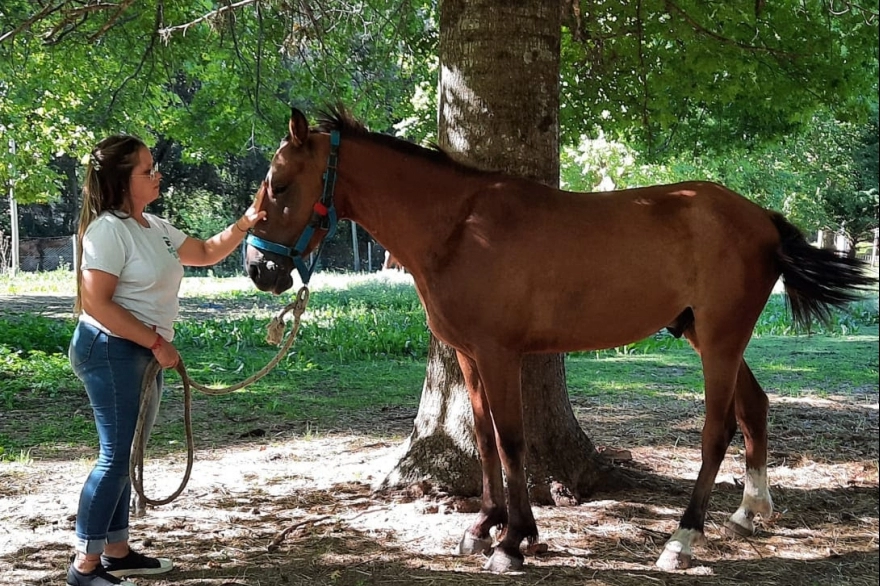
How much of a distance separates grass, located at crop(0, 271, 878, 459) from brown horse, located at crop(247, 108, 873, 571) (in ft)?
9.74

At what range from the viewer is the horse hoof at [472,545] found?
3682 millimetres

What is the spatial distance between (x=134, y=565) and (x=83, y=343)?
1089 mm

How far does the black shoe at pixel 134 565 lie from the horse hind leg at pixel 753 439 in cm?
285

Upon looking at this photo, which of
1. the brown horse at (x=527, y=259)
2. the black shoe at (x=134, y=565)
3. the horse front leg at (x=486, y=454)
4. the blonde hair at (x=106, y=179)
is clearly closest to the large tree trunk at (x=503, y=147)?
the horse front leg at (x=486, y=454)

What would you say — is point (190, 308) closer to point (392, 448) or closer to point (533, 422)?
point (392, 448)

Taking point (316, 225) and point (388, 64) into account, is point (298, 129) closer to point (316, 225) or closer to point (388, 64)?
point (316, 225)

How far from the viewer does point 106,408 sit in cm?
310

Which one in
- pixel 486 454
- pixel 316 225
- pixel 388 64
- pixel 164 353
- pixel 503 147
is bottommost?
pixel 486 454

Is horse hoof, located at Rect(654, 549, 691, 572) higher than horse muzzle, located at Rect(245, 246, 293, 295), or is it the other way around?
horse muzzle, located at Rect(245, 246, 293, 295)

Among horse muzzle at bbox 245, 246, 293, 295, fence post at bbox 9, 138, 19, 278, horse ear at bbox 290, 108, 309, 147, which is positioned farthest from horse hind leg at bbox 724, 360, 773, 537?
fence post at bbox 9, 138, 19, 278

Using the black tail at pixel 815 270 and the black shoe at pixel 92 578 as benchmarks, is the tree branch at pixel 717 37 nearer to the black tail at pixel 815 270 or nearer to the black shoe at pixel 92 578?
the black tail at pixel 815 270

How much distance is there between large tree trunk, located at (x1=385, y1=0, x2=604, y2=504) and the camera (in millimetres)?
4309

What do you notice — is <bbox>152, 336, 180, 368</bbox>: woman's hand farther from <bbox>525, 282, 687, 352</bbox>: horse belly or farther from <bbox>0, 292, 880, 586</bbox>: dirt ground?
<bbox>525, 282, 687, 352</bbox>: horse belly

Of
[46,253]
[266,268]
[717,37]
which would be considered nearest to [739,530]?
Result: [266,268]
